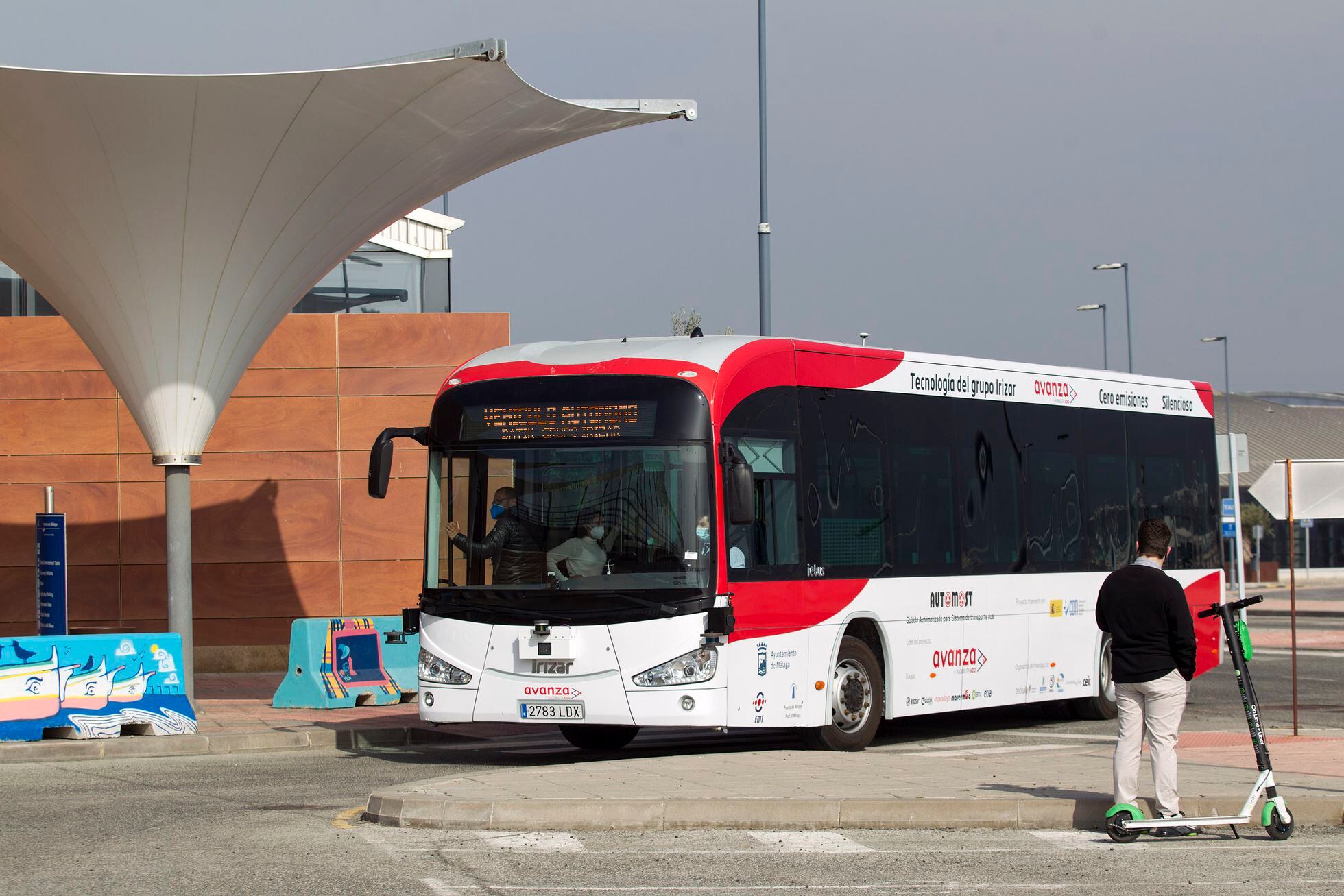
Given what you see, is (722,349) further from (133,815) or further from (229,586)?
(229,586)

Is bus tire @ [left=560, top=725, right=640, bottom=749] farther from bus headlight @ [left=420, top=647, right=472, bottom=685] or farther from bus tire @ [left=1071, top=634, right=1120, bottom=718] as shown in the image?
bus tire @ [left=1071, top=634, right=1120, bottom=718]

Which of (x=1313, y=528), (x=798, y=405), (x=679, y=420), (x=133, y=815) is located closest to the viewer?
(x=133, y=815)

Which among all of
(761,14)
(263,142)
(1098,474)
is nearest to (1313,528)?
(761,14)

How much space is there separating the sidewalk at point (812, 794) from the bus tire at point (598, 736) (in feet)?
7.50

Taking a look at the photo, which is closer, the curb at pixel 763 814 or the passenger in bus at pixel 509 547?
the curb at pixel 763 814

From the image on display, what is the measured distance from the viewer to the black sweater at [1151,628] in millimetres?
8906

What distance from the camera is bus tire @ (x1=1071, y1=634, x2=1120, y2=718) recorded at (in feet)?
55.2

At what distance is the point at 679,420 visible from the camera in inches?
490

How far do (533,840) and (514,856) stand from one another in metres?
0.50

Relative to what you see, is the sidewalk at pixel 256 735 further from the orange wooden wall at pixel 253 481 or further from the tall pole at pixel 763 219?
the tall pole at pixel 763 219

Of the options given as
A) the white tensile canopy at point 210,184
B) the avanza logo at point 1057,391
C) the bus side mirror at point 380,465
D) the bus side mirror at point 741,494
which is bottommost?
the bus side mirror at point 741,494

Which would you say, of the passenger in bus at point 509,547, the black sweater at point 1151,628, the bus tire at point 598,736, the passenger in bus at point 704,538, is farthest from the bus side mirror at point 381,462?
the black sweater at point 1151,628

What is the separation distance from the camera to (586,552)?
12398 millimetres

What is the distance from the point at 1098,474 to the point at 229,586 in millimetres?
11862
